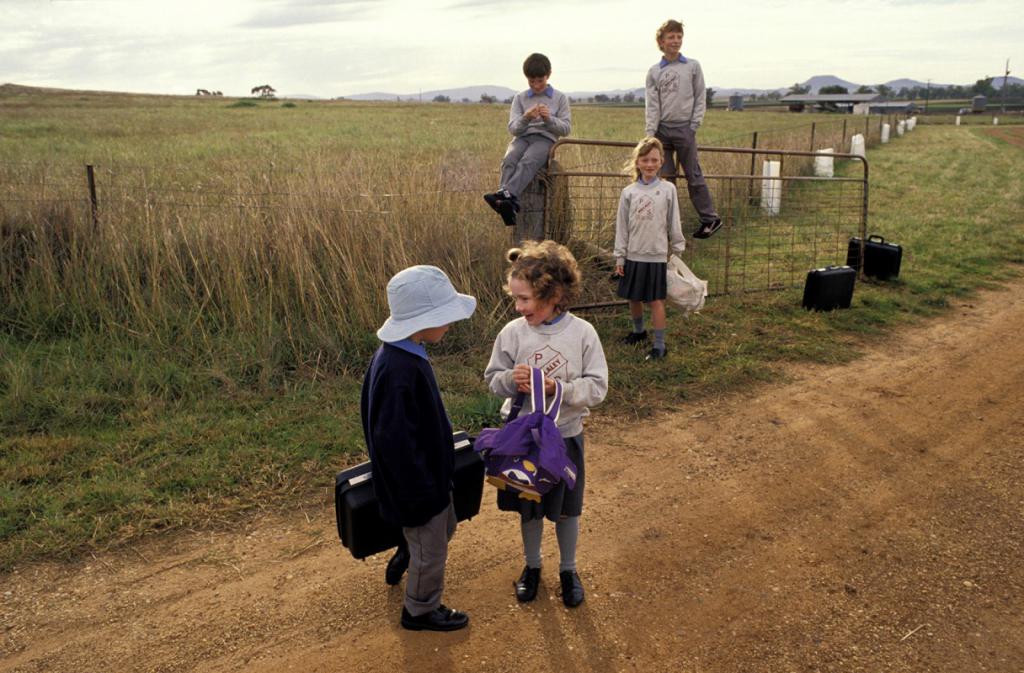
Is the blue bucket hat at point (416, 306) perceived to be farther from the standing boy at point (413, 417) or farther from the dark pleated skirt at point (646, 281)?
the dark pleated skirt at point (646, 281)

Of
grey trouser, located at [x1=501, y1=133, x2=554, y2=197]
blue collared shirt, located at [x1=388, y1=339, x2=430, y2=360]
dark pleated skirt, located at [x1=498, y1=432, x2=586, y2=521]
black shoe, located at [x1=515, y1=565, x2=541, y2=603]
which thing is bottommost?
black shoe, located at [x1=515, y1=565, x2=541, y2=603]

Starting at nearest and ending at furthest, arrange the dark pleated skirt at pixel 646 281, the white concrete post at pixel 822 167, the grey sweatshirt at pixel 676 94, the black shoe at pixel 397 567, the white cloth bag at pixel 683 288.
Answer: the black shoe at pixel 397 567, the dark pleated skirt at pixel 646 281, the white cloth bag at pixel 683 288, the grey sweatshirt at pixel 676 94, the white concrete post at pixel 822 167

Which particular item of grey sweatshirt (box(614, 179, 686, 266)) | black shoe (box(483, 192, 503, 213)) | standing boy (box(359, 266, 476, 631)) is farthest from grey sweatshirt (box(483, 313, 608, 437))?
black shoe (box(483, 192, 503, 213))

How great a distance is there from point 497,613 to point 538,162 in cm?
467

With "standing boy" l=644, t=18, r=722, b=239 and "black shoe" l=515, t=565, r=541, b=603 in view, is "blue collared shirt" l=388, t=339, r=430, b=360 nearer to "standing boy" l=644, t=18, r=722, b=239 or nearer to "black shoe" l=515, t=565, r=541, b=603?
"black shoe" l=515, t=565, r=541, b=603

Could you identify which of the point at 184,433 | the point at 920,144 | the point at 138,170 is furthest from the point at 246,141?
the point at 920,144

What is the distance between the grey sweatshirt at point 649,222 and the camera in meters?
6.31

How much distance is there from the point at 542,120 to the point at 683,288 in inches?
79.2

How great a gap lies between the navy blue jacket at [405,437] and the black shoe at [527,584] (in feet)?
2.18

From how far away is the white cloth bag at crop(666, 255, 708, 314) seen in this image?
716cm

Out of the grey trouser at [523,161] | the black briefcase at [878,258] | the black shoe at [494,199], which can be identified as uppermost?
the grey trouser at [523,161]

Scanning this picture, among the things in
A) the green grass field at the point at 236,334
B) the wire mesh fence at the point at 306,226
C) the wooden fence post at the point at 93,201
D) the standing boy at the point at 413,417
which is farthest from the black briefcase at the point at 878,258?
the wooden fence post at the point at 93,201

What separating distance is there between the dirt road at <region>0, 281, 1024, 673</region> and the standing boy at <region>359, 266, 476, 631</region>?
1.83 ft

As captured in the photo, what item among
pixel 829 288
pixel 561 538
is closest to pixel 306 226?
pixel 561 538
